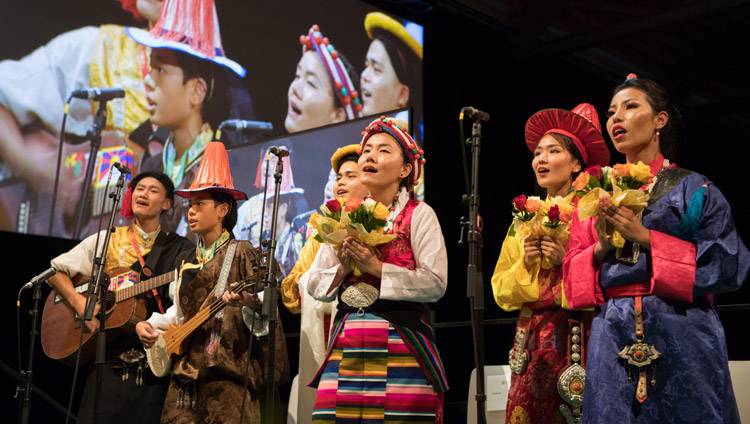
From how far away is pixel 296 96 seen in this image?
6.62 m

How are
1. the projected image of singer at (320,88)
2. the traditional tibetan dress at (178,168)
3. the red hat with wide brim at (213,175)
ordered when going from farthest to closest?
the projected image of singer at (320,88), the traditional tibetan dress at (178,168), the red hat with wide brim at (213,175)

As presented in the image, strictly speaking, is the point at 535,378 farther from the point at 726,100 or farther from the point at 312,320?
the point at 726,100

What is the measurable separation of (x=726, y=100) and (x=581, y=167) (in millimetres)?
7261

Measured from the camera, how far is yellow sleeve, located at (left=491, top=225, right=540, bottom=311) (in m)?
2.96

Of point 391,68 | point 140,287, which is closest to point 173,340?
point 140,287

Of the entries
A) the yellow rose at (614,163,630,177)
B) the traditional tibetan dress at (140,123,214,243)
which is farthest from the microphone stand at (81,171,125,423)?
the yellow rose at (614,163,630,177)

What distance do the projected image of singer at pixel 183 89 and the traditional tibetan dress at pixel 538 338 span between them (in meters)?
3.62

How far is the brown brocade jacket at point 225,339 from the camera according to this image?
3670mm

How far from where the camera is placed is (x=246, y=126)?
21.1ft

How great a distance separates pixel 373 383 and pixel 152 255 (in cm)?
234

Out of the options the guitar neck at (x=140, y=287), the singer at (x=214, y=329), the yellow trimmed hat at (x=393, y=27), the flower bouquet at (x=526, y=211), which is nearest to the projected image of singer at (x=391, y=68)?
the yellow trimmed hat at (x=393, y=27)

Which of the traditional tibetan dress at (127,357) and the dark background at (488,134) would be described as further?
Answer: the dark background at (488,134)

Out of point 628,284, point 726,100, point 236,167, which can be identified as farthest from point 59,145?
point 726,100

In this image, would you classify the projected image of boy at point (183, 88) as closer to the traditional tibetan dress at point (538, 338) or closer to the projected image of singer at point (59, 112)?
the projected image of singer at point (59, 112)
